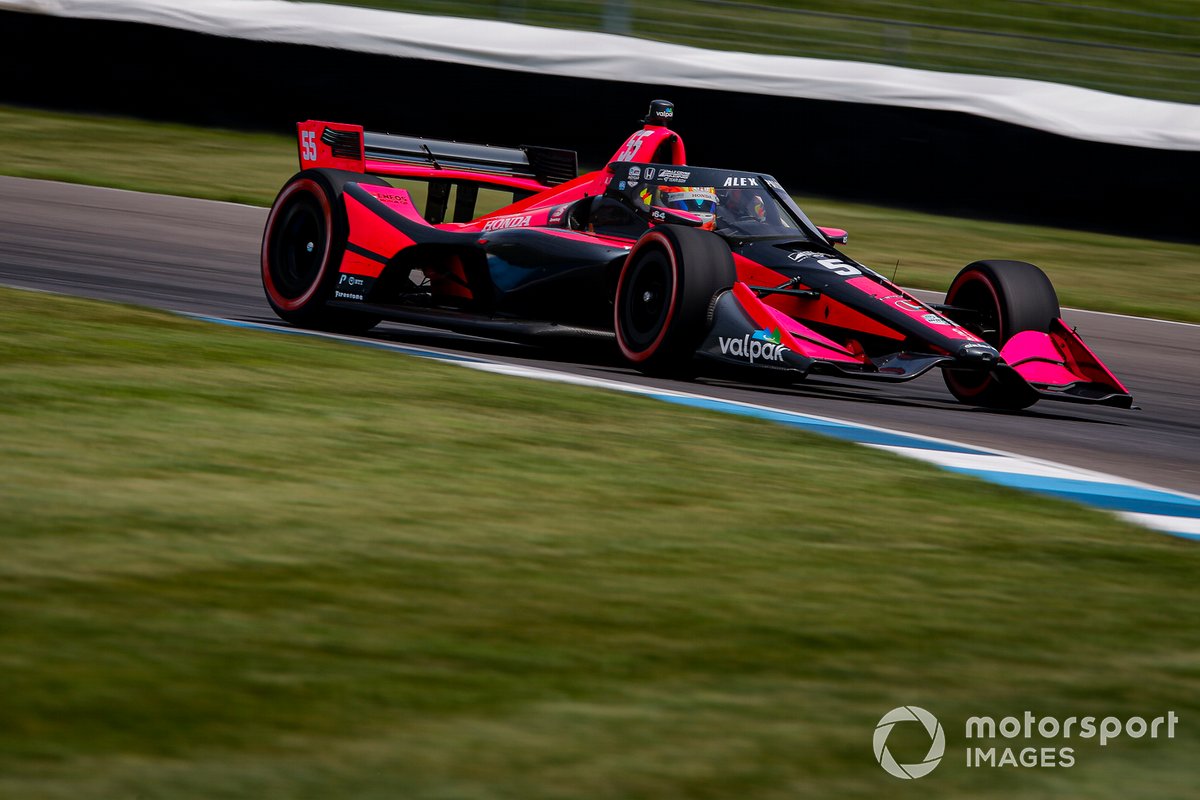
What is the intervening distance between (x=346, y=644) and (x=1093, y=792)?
1452mm

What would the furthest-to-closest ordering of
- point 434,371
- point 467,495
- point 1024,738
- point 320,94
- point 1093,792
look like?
point 320,94 < point 434,371 < point 467,495 < point 1024,738 < point 1093,792

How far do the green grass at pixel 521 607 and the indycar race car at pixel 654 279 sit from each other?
1263 mm

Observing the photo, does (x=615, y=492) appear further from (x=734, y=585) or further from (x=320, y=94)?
(x=320, y=94)

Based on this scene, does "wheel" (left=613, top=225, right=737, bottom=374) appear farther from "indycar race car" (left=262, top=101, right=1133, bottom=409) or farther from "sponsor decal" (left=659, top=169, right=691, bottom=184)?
"sponsor decal" (left=659, top=169, right=691, bottom=184)

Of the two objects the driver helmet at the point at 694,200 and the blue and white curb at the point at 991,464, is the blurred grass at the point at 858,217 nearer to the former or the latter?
the driver helmet at the point at 694,200

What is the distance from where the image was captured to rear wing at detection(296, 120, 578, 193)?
9.58 m

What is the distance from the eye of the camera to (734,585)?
4160 mm

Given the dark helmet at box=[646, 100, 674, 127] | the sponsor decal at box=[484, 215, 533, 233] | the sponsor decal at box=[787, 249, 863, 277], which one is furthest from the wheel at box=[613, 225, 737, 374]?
the dark helmet at box=[646, 100, 674, 127]

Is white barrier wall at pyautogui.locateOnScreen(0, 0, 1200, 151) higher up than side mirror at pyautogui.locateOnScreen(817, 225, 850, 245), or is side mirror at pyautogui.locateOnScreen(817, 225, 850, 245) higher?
white barrier wall at pyautogui.locateOnScreen(0, 0, 1200, 151)

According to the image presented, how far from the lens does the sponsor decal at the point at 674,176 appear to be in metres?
8.29

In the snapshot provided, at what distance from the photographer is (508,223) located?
28.8ft

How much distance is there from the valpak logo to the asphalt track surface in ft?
0.63

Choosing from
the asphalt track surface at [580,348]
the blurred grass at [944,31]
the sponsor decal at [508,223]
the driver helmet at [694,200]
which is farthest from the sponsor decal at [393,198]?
the blurred grass at [944,31]

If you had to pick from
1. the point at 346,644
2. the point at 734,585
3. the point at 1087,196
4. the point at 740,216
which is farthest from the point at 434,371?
the point at 1087,196
